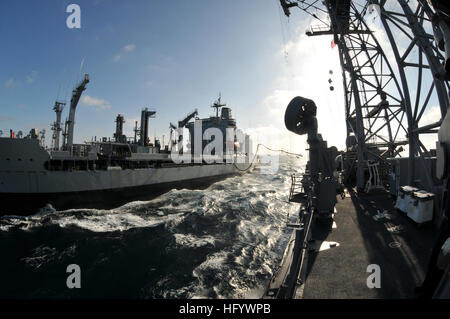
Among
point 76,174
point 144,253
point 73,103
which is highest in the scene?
point 73,103

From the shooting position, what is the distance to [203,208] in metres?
14.0

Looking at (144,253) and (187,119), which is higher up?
(187,119)

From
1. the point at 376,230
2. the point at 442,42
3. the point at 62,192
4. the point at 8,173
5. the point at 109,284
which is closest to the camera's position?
the point at 442,42

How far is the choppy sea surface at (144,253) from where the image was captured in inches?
209

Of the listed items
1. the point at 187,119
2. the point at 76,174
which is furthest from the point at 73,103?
the point at 187,119

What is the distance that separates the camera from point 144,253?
7.38 meters

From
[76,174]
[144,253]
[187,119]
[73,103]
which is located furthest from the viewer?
[187,119]

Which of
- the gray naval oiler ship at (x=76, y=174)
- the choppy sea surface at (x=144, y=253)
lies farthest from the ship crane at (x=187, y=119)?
the choppy sea surface at (x=144, y=253)

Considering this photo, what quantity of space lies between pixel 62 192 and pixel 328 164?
17.2 metres

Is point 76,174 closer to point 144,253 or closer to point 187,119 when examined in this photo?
point 144,253

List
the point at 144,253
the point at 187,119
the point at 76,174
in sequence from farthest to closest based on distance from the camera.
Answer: the point at 187,119, the point at 76,174, the point at 144,253

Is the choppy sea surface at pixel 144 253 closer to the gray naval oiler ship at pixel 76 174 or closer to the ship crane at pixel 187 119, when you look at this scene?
the gray naval oiler ship at pixel 76 174
